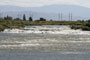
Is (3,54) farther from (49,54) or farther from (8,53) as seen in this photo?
(49,54)

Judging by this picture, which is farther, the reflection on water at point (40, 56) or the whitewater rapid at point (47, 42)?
the whitewater rapid at point (47, 42)

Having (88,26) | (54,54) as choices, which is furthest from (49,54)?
(88,26)

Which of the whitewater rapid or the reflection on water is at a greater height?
the reflection on water

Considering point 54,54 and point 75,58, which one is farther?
point 54,54

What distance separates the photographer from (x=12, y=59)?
39.3 m

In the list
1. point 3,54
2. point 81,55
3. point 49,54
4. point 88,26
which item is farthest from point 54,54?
point 88,26

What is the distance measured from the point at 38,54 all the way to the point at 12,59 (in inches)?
222

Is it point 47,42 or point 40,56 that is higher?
point 40,56

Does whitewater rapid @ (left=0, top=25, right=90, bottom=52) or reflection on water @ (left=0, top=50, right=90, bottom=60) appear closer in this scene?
reflection on water @ (left=0, top=50, right=90, bottom=60)

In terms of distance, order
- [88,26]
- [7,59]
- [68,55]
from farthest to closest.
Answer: [88,26], [68,55], [7,59]

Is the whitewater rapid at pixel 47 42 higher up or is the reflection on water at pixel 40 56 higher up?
the reflection on water at pixel 40 56

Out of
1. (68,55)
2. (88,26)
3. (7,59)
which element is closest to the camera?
(7,59)

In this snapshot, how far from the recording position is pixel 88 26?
129 meters

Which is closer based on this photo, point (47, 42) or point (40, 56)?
point (40, 56)
